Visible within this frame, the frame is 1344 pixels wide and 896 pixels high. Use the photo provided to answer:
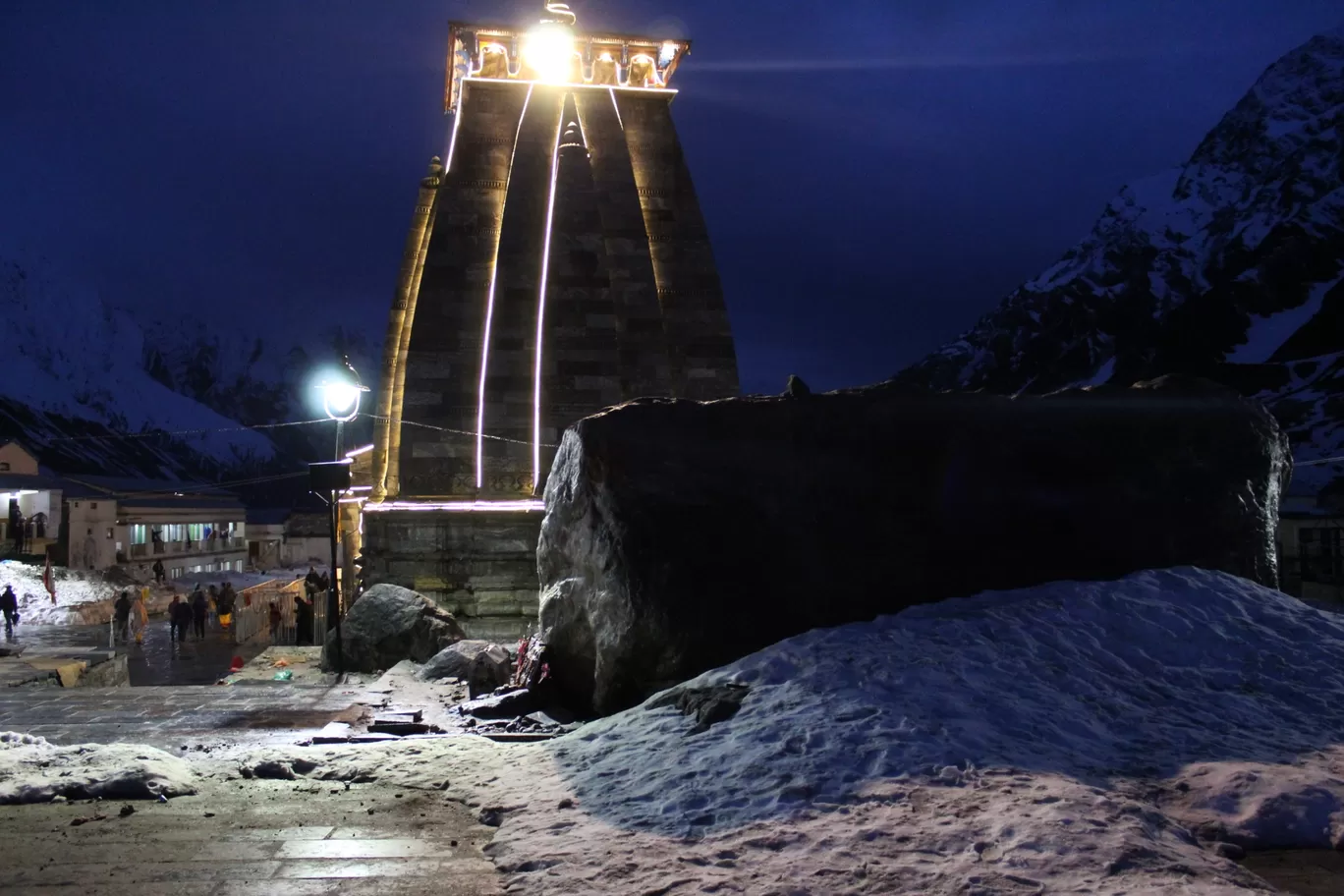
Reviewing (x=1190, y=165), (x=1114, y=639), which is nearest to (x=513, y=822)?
(x=1114, y=639)

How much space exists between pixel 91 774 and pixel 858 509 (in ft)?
18.0

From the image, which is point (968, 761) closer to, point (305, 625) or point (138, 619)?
point (305, 625)

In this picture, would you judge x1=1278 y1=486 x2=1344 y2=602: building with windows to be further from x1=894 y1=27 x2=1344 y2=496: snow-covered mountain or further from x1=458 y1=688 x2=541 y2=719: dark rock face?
x1=894 y1=27 x2=1344 y2=496: snow-covered mountain

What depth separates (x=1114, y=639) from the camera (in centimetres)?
649

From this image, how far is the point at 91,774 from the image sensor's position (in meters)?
5.61

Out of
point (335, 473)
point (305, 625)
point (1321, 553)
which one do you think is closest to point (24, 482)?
point (305, 625)

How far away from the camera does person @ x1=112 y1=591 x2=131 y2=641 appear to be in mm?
22094

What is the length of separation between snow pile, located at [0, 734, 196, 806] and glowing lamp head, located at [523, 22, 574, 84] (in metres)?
16.1

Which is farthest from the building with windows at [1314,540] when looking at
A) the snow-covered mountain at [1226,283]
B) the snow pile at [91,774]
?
the snow-covered mountain at [1226,283]

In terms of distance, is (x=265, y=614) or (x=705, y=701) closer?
(x=705, y=701)

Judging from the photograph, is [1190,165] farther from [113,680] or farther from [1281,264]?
[113,680]

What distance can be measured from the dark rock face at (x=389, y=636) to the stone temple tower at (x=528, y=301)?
2.60 meters

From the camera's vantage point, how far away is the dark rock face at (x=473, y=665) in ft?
29.5

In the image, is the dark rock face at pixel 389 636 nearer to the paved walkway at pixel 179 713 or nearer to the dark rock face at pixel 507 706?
the paved walkway at pixel 179 713
